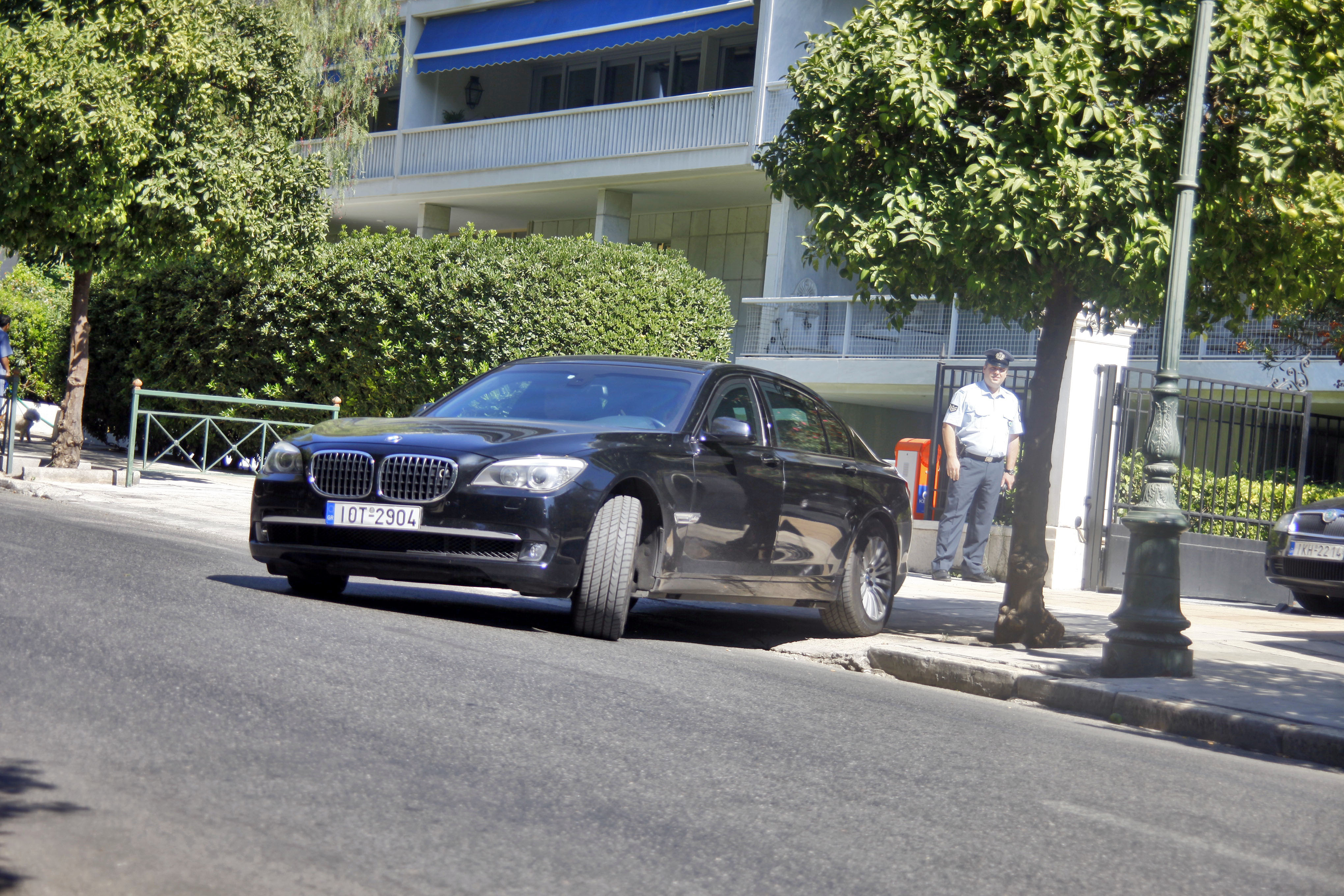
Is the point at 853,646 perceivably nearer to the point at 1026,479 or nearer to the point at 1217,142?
the point at 1026,479

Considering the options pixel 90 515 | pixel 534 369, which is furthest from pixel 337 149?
pixel 534 369

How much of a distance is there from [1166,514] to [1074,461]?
5.92 metres

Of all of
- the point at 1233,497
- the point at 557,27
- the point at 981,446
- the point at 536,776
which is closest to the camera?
the point at 536,776

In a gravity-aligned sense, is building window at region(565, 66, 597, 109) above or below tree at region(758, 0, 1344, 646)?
above

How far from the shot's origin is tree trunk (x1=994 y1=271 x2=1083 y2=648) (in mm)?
8828

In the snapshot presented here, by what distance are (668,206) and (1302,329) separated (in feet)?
45.9

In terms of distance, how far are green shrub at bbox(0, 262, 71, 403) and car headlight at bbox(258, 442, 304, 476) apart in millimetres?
18736

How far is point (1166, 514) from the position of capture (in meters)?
7.77

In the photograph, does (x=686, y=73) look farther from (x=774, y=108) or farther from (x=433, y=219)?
(x=433, y=219)

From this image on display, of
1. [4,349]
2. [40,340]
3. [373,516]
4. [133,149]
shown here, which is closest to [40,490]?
[133,149]

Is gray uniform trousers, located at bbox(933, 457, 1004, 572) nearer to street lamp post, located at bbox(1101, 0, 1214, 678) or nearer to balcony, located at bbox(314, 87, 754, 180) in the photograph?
street lamp post, located at bbox(1101, 0, 1214, 678)

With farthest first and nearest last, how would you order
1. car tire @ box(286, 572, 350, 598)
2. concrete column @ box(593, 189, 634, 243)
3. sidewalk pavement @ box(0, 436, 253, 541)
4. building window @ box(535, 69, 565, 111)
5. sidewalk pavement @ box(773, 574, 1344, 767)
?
building window @ box(535, 69, 565, 111)
concrete column @ box(593, 189, 634, 243)
sidewalk pavement @ box(0, 436, 253, 541)
car tire @ box(286, 572, 350, 598)
sidewalk pavement @ box(773, 574, 1344, 767)

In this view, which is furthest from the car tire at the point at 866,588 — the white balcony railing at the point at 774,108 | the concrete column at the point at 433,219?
the concrete column at the point at 433,219

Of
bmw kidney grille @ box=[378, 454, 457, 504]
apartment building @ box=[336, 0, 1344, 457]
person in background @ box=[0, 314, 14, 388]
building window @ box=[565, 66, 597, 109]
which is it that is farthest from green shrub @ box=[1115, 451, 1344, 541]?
building window @ box=[565, 66, 597, 109]
